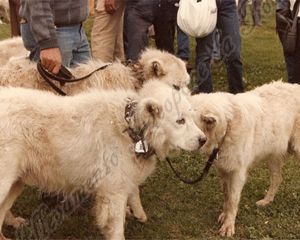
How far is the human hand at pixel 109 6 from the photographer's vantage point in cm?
681

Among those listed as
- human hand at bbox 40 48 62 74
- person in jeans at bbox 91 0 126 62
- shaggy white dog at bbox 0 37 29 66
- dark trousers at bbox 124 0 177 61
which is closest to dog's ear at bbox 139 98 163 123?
human hand at bbox 40 48 62 74

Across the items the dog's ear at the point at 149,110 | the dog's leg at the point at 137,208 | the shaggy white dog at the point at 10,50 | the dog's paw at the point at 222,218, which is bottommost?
the dog's paw at the point at 222,218

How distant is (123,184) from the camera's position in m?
4.20

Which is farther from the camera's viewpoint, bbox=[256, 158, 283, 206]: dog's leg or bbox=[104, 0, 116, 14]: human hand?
bbox=[104, 0, 116, 14]: human hand

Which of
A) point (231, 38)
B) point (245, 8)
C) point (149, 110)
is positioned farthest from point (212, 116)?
point (245, 8)

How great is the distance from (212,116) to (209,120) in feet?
0.14

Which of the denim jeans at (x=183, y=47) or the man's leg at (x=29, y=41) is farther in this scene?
the denim jeans at (x=183, y=47)

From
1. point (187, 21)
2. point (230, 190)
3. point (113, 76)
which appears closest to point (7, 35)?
point (187, 21)

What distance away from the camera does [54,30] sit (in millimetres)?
4539

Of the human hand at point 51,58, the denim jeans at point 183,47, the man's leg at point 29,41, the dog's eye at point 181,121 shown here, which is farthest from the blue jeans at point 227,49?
the denim jeans at point 183,47

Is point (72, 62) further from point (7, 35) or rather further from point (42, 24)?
point (7, 35)

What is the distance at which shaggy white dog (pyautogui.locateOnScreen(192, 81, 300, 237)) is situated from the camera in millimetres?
4822

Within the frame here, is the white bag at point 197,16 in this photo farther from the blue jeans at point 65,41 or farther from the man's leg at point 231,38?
the blue jeans at point 65,41

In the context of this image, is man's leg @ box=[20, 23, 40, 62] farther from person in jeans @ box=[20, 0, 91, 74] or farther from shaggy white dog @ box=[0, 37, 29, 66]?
shaggy white dog @ box=[0, 37, 29, 66]
